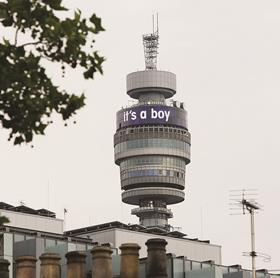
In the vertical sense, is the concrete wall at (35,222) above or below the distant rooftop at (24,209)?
below

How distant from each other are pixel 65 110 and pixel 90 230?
571 feet

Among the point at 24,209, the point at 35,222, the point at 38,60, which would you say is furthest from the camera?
the point at 24,209

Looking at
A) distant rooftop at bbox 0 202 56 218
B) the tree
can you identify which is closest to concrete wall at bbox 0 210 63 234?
distant rooftop at bbox 0 202 56 218

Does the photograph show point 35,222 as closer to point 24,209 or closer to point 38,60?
point 24,209

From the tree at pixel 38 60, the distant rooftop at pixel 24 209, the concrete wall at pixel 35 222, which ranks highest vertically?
the distant rooftop at pixel 24 209

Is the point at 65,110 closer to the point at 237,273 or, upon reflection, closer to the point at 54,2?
the point at 54,2

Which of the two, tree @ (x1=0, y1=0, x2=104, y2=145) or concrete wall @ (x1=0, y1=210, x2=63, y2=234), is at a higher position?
concrete wall @ (x1=0, y1=210, x2=63, y2=234)

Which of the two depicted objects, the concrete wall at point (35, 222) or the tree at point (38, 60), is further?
the concrete wall at point (35, 222)

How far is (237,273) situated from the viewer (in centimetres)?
12319

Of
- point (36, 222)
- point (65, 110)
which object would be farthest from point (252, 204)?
point (36, 222)

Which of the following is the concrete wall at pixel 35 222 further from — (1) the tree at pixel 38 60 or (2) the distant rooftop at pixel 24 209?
(1) the tree at pixel 38 60

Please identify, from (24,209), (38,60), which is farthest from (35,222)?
(38,60)

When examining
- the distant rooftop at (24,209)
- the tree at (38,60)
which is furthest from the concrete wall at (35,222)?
the tree at (38,60)

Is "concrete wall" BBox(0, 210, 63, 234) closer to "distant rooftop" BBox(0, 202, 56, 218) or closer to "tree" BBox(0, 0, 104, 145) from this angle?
"distant rooftop" BBox(0, 202, 56, 218)
